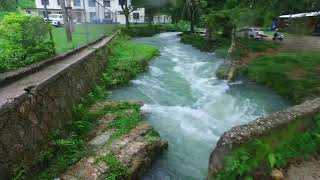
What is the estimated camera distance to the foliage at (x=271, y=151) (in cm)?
447

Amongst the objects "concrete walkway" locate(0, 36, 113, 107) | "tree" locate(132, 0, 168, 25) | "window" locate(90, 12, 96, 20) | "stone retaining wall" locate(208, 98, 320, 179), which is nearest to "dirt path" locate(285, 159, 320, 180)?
"stone retaining wall" locate(208, 98, 320, 179)

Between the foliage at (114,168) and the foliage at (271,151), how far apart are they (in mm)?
2060

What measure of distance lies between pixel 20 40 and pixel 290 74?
1126 centimetres

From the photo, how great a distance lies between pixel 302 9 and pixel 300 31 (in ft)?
4.33

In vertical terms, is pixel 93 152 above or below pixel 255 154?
below

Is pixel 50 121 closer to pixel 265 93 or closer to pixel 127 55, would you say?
pixel 265 93

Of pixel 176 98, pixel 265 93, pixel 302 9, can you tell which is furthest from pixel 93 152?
pixel 302 9

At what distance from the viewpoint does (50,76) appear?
7.34 meters

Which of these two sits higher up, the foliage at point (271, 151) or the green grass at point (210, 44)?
the foliage at point (271, 151)

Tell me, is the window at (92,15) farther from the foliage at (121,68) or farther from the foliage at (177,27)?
the foliage at (177,27)

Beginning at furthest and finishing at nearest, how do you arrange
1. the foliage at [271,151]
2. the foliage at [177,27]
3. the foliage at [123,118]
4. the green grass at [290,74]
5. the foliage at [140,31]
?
the foliage at [177,27] → the foliage at [140,31] → the green grass at [290,74] → the foliage at [123,118] → the foliage at [271,151]

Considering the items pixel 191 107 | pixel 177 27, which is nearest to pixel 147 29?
pixel 177 27

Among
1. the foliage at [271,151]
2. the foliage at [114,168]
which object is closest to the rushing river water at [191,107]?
the foliage at [114,168]

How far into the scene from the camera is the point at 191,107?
1076 cm
